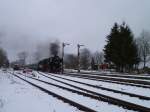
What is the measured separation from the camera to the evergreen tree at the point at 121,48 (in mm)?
53781

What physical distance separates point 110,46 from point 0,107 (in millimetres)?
46120

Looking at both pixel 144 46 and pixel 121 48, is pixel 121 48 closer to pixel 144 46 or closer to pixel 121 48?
pixel 121 48

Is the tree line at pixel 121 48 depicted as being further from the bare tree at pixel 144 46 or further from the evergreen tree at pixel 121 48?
the bare tree at pixel 144 46

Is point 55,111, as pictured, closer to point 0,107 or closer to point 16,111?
point 16,111

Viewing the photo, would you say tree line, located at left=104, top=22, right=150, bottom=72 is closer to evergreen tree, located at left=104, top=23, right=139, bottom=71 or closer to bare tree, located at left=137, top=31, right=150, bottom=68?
evergreen tree, located at left=104, top=23, right=139, bottom=71

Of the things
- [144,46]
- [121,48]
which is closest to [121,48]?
[121,48]

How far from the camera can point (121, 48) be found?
177ft

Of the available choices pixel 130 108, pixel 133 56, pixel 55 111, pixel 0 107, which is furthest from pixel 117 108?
pixel 133 56

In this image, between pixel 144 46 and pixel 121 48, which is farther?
pixel 144 46

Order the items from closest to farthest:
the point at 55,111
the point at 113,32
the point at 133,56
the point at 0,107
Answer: the point at 55,111, the point at 0,107, the point at 133,56, the point at 113,32

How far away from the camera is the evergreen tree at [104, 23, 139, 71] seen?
53781mm

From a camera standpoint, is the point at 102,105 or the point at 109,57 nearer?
the point at 102,105

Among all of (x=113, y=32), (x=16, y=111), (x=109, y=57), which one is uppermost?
(x=113, y=32)

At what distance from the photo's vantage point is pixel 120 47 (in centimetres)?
5500
